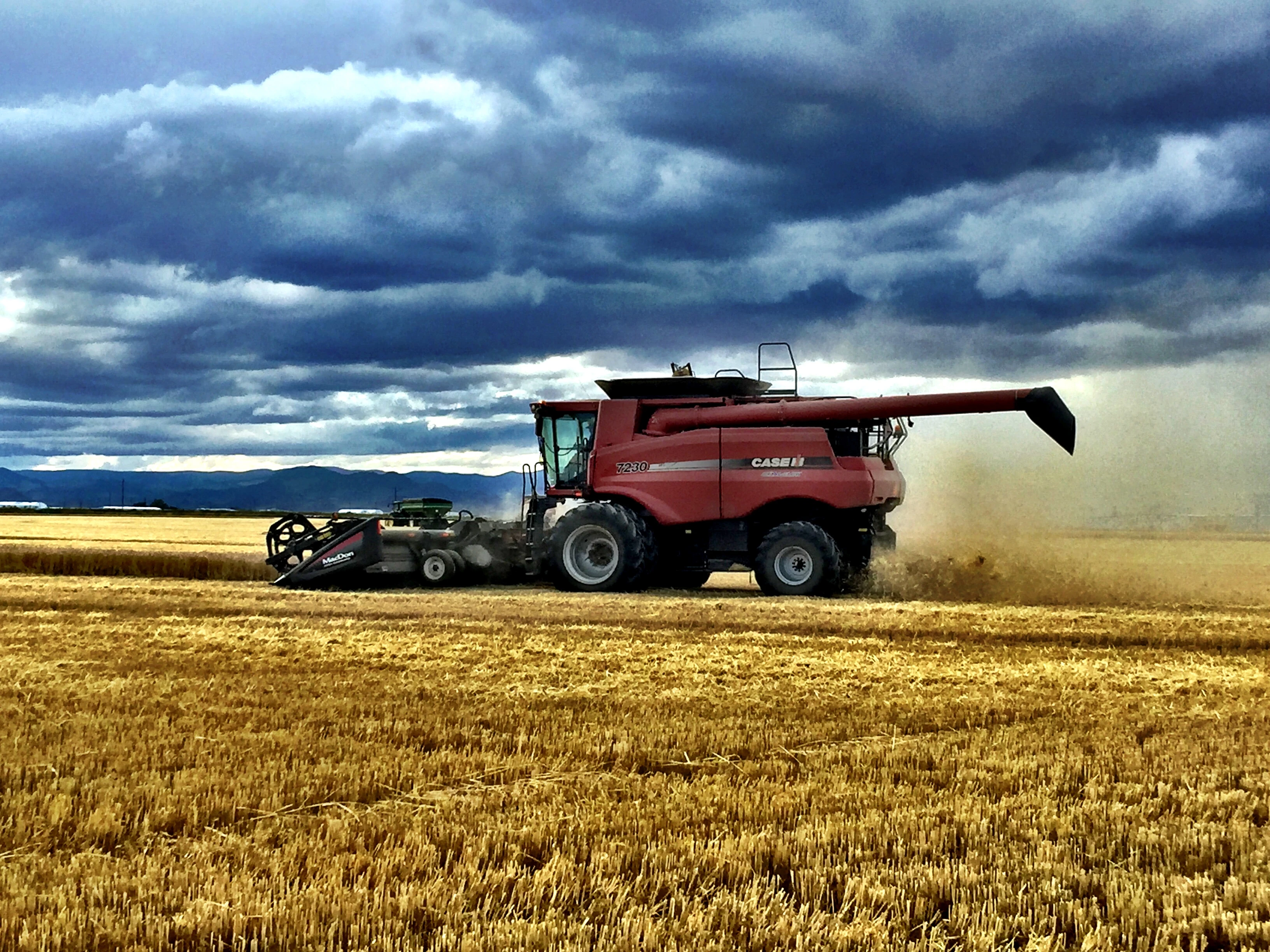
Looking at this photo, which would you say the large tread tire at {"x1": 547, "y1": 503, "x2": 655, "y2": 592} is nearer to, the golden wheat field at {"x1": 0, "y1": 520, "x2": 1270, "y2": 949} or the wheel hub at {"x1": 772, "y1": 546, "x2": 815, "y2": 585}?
the wheel hub at {"x1": 772, "y1": 546, "x2": 815, "y2": 585}

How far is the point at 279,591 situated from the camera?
17.5m

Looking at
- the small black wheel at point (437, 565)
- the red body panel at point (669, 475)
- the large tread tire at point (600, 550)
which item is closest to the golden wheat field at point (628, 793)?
the red body panel at point (669, 475)

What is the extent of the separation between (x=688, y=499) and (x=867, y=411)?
294cm

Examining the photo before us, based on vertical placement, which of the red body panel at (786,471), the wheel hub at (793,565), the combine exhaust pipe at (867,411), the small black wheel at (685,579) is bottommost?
the small black wheel at (685,579)

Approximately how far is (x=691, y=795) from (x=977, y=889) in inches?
62.2

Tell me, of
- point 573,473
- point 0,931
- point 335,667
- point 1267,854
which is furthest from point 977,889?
point 573,473

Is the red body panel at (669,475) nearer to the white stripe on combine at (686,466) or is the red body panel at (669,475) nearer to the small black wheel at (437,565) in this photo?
the white stripe on combine at (686,466)

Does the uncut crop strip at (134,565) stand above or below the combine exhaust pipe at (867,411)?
below

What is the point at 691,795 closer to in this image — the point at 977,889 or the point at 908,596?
the point at 977,889

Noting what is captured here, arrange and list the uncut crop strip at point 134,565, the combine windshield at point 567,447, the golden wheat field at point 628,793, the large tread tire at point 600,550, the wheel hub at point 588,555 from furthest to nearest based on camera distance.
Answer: the uncut crop strip at point 134,565 < the combine windshield at point 567,447 < the wheel hub at point 588,555 < the large tread tire at point 600,550 < the golden wheat field at point 628,793

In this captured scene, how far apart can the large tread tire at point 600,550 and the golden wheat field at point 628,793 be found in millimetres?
5899

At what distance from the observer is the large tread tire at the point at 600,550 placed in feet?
57.2

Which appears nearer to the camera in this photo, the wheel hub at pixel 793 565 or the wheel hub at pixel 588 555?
the wheel hub at pixel 793 565

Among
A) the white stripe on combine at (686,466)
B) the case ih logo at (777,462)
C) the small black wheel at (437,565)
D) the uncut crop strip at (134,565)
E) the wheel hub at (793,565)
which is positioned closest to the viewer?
the wheel hub at (793,565)
